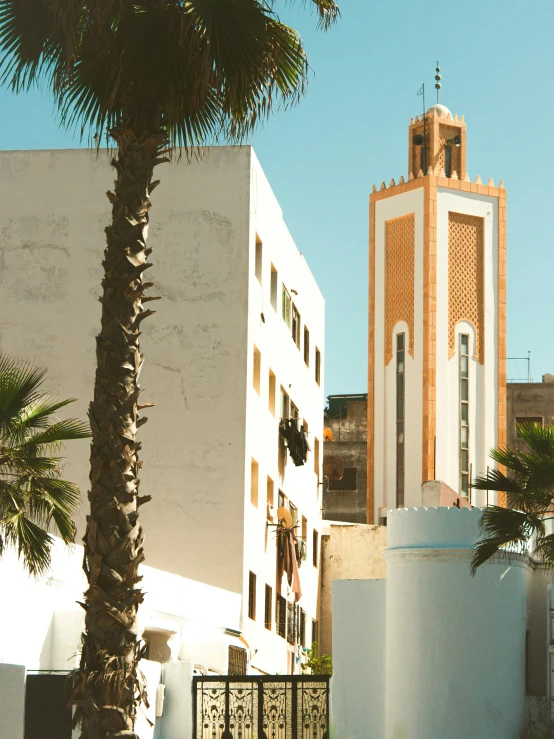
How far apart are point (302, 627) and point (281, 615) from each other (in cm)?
363

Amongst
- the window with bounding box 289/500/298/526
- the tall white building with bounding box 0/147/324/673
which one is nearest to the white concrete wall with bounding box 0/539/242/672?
the tall white building with bounding box 0/147/324/673

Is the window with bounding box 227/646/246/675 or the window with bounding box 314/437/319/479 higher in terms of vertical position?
the window with bounding box 314/437/319/479

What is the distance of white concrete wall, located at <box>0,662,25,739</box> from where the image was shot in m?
15.2

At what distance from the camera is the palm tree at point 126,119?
11.2 m

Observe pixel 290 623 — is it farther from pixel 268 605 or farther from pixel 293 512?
pixel 268 605

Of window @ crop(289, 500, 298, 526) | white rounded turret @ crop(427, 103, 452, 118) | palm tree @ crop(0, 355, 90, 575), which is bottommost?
palm tree @ crop(0, 355, 90, 575)

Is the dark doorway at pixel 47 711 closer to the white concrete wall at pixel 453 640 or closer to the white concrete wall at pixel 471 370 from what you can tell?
the white concrete wall at pixel 453 640

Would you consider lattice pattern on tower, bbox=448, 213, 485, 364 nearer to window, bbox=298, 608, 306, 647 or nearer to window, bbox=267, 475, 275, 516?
window, bbox=298, 608, 306, 647

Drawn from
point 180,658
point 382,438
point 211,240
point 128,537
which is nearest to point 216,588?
point 180,658

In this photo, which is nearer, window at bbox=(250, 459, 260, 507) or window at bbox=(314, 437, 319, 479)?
window at bbox=(250, 459, 260, 507)

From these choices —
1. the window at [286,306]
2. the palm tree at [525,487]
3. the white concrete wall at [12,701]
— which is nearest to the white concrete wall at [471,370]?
the window at [286,306]

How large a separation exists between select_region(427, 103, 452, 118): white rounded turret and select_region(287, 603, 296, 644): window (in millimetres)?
28472

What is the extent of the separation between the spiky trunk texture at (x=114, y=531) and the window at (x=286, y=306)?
75.7 feet

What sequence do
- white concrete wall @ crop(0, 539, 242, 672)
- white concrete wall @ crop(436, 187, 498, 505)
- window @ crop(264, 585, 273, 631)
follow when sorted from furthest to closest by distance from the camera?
white concrete wall @ crop(436, 187, 498, 505) → window @ crop(264, 585, 273, 631) → white concrete wall @ crop(0, 539, 242, 672)
